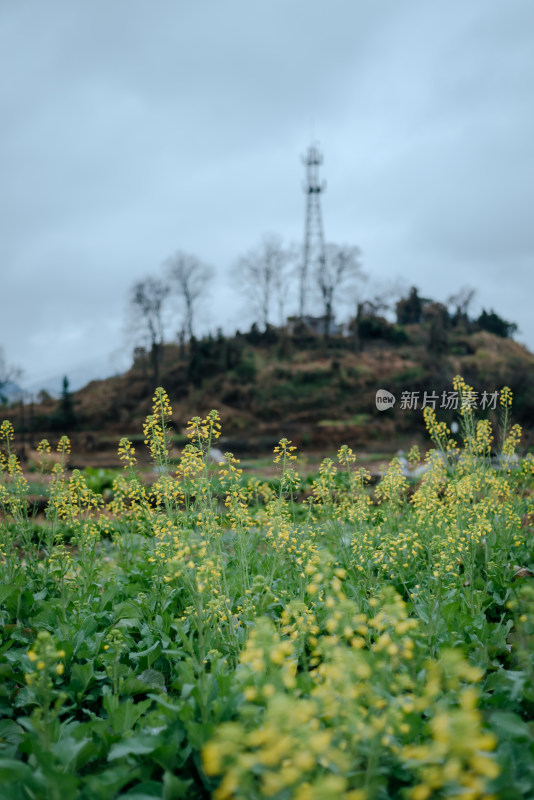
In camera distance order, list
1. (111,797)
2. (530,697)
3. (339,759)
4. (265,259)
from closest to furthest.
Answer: (339,759) < (111,797) < (530,697) < (265,259)

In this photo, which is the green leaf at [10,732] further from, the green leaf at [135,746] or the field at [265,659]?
the green leaf at [135,746]

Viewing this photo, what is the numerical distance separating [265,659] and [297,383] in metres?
40.5

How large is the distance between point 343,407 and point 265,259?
18427 mm

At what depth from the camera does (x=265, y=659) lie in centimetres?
246

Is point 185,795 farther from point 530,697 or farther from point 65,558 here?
point 65,558

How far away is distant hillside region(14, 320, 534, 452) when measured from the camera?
3400cm

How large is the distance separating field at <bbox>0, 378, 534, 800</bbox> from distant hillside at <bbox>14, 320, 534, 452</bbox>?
25274 mm

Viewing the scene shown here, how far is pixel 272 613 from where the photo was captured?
4.39 metres

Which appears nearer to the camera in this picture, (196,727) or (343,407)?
(196,727)

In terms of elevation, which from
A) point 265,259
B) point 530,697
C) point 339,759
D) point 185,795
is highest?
point 265,259

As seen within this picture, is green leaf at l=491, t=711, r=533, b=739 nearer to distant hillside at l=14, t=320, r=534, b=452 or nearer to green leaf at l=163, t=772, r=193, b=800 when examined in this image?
green leaf at l=163, t=772, r=193, b=800

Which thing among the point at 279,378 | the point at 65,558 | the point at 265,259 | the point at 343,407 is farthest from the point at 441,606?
the point at 265,259
